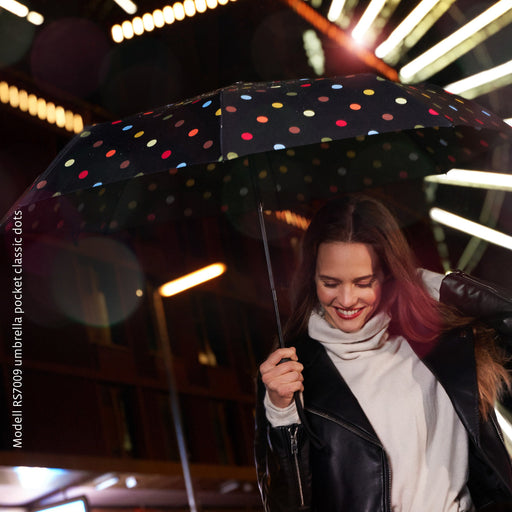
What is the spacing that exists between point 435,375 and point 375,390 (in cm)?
23

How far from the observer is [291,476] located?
8.41ft

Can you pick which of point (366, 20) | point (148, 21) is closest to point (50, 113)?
point (148, 21)

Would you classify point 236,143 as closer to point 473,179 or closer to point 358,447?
point 358,447

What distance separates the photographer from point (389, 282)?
2822mm

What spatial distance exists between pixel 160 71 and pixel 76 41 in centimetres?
194

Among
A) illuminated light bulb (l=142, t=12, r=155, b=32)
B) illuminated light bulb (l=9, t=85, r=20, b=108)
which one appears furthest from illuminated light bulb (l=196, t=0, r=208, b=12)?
illuminated light bulb (l=9, t=85, r=20, b=108)

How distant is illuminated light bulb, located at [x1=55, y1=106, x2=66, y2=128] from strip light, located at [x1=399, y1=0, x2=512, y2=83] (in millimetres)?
8667

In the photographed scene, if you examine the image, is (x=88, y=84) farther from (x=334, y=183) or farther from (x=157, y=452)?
(x=334, y=183)

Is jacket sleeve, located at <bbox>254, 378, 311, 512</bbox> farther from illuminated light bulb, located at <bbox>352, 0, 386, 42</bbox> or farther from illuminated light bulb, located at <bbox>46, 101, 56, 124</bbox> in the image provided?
illuminated light bulb, located at <bbox>46, 101, 56, 124</bbox>

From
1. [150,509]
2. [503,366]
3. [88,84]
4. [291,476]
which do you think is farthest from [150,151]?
[150,509]

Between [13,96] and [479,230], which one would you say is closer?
[479,230]

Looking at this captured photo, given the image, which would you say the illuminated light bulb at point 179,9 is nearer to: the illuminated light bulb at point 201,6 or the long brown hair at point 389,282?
the illuminated light bulb at point 201,6

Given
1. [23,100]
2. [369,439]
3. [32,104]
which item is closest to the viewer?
[369,439]

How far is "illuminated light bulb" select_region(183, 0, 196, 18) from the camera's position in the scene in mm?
9414
